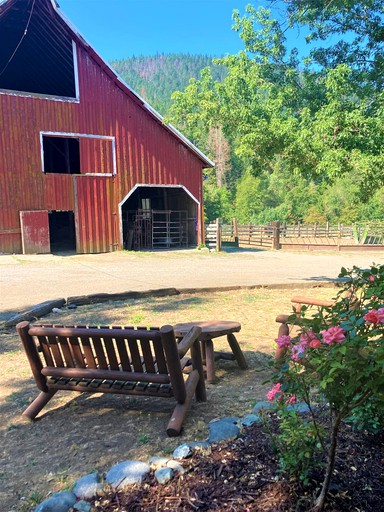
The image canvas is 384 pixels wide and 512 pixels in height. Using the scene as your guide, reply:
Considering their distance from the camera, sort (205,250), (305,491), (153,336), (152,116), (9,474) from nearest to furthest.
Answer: (305,491) < (9,474) < (153,336) < (152,116) < (205,250)

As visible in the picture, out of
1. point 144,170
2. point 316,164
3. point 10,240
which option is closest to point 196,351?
point 316,164

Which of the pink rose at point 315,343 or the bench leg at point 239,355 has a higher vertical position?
the pink rose at point 315,343

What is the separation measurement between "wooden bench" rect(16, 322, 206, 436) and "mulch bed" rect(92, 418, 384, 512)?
67cm

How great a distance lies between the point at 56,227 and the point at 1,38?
37.3ft

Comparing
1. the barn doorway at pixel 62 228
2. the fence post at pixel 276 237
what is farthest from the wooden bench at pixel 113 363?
the fence post at pixel 276 237

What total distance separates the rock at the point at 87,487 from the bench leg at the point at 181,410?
702mm

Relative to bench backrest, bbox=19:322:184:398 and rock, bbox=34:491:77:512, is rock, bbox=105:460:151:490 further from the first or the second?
bench backrest, bbox=19:322:184:398

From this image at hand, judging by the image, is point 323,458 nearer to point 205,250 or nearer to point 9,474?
point 9,474

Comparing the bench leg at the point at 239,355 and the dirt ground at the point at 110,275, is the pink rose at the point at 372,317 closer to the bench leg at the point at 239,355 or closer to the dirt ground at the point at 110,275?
the bench leg at the point at 239,355

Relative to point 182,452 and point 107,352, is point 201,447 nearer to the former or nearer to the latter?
point 182,452

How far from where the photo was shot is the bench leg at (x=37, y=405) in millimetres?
3539

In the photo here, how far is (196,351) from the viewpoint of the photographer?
374 centimetres

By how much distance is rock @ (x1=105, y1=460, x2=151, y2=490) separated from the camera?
2.44m

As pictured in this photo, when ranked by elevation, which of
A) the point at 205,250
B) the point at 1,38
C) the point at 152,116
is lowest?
the point at 205,250
